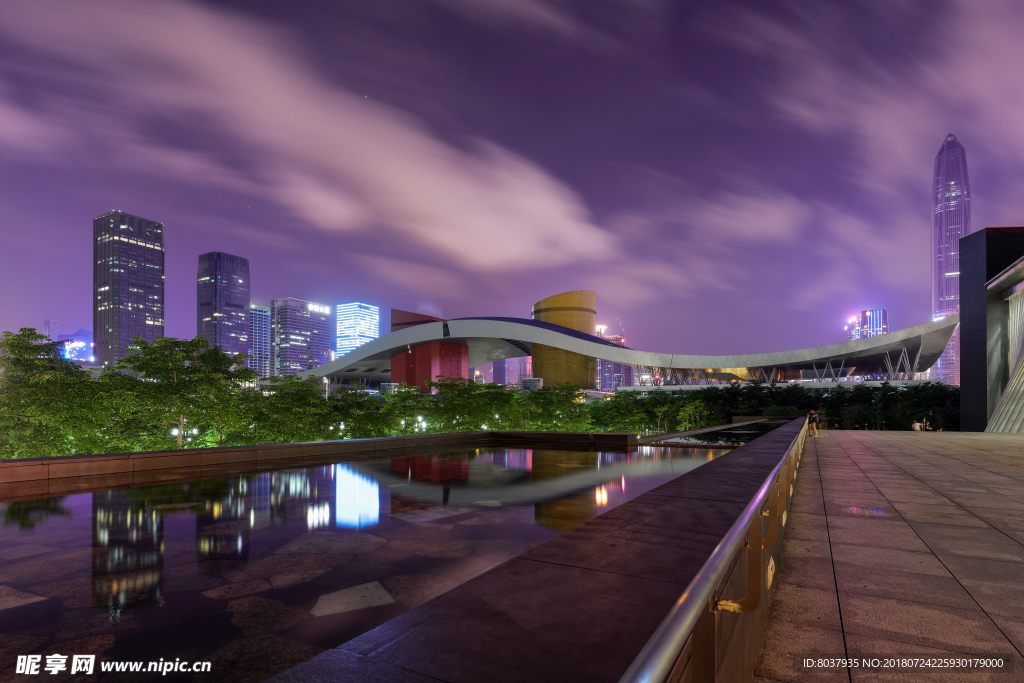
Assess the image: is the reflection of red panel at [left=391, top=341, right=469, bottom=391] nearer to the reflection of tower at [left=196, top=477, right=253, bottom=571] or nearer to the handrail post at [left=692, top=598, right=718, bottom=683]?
the reflection of tower at [left=196, top=477, right=253, bottom=571]

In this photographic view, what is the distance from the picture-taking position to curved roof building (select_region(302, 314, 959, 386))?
46.0m

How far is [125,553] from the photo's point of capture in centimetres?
439

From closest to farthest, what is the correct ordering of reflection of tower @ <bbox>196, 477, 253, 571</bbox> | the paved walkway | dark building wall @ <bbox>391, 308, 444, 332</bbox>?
the paved walkway
reflection of tower @ <bbox>196, 477, 253, 571</bbox>
dark building wall @ <bbox>391, 308, 444, 332</bbox>

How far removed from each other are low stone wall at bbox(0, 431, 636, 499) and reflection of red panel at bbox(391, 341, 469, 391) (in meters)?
52.9

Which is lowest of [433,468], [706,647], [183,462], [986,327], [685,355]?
[433,468]

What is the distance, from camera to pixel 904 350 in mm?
46438

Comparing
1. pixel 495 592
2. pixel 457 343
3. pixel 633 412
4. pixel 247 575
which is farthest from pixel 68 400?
pixel 457 343

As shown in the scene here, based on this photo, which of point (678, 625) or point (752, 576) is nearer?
point (678, 625)

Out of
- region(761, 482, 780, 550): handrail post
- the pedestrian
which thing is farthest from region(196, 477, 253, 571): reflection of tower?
the pedestrian

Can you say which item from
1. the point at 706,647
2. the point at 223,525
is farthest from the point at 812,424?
the point at 706,647

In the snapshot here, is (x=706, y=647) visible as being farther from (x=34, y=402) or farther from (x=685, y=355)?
(x=685, y=355)

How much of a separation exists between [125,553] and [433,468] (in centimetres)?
560

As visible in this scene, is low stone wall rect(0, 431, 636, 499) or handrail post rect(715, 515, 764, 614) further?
low stone wall rect(0, 431, 636, 499)

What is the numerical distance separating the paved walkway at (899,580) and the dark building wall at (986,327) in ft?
91.9
